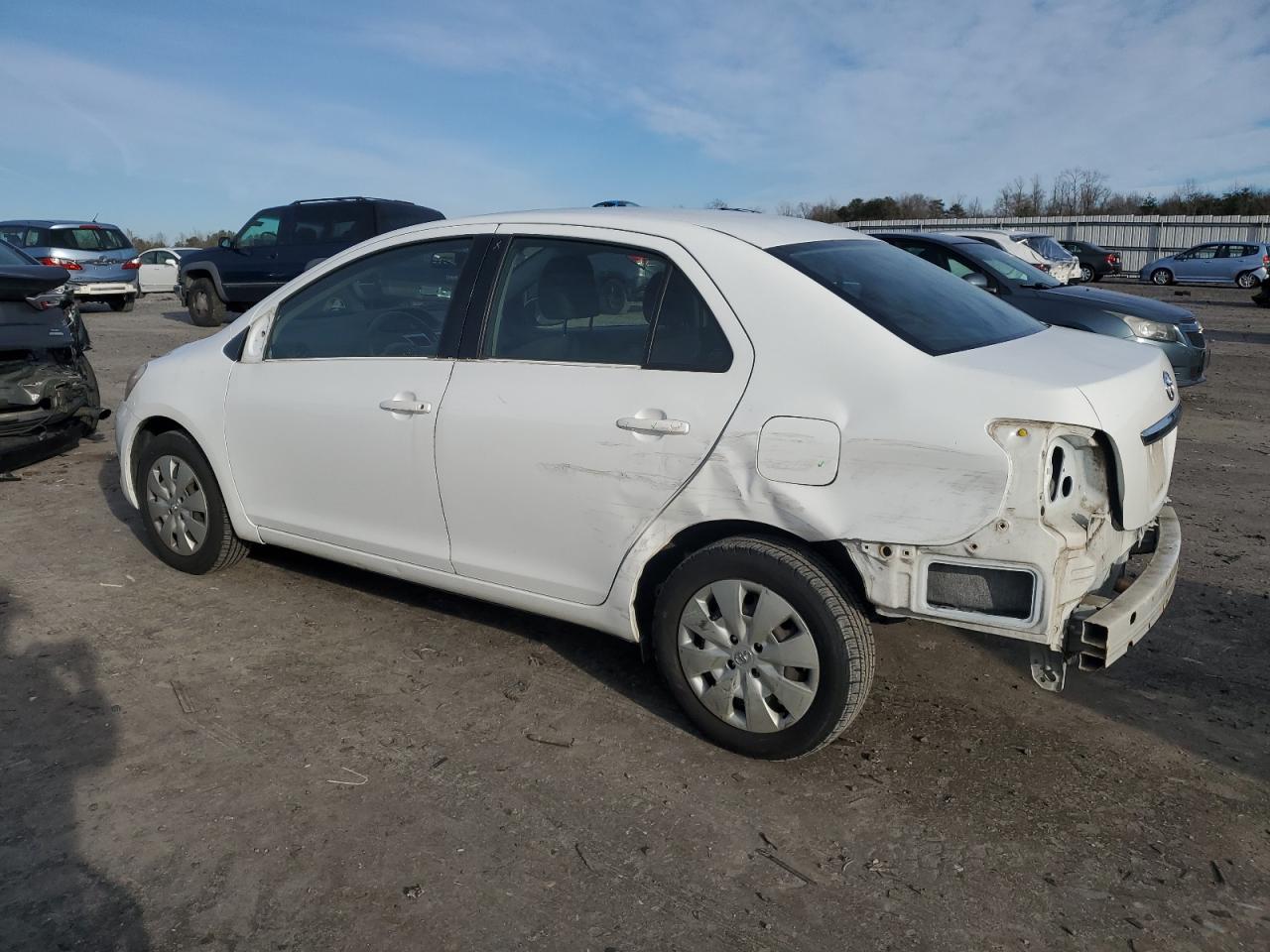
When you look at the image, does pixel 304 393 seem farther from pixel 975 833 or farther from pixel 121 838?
pixel 975 833

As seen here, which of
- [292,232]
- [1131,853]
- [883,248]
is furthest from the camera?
[292,232]

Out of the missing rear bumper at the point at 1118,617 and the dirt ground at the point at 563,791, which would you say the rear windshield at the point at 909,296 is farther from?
the dirt ground at the point at 563,791

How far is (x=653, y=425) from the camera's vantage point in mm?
3369

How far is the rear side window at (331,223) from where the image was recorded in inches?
594

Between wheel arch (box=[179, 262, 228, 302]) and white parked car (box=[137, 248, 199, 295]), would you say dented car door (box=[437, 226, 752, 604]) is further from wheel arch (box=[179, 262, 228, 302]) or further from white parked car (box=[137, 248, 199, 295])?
white parked car (box=[137, 248, 199, 295])

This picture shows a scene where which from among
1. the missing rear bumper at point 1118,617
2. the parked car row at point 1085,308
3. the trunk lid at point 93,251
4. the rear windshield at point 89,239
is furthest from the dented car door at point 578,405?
the rear windshield at point 89,239

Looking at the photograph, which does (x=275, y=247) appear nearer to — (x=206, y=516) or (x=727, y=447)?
(x=206, y=516)

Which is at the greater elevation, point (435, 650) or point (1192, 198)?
point (1192, 198)

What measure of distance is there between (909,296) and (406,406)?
1918 millimetres

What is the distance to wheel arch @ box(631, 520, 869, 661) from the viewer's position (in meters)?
3.25

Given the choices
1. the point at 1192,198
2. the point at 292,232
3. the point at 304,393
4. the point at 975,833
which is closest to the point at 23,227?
the point at 292,232

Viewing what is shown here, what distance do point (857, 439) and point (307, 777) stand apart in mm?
2045

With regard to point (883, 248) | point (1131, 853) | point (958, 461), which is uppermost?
point (883, 248)

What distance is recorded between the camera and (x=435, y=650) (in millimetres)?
4285
